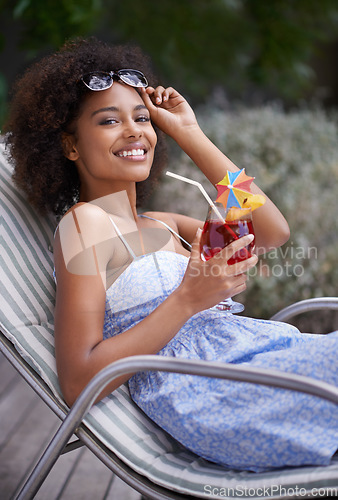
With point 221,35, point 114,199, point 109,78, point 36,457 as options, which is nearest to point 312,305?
point 114,199

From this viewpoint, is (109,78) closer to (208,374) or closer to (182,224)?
(182,224)

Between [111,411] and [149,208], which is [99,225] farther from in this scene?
[149,208]

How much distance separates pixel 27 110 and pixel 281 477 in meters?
1.39

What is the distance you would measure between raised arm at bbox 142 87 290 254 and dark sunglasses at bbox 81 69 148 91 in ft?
0.25

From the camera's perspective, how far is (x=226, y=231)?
1.64 meters

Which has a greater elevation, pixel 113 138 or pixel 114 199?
pixel 113 138

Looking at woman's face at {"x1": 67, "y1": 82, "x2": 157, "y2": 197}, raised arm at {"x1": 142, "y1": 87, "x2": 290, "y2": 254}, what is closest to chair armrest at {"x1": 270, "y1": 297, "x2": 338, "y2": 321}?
raised arm at {"x1": 142, "y1": 87, "x2": 290, "y2": 254}

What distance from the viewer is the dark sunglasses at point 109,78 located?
1896 mm

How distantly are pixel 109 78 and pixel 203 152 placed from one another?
1.39ft

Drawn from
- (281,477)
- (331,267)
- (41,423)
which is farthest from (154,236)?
(331,267)

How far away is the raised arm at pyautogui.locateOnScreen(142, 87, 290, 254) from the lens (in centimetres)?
208

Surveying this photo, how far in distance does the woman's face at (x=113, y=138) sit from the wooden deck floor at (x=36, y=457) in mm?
1288

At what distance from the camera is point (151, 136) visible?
198 centimetres

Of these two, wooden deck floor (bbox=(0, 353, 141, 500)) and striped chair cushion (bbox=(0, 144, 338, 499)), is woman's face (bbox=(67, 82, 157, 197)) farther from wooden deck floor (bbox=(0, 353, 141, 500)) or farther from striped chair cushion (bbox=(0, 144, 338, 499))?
wooden deck floor (bbox=(0, 353, 141, 500))
